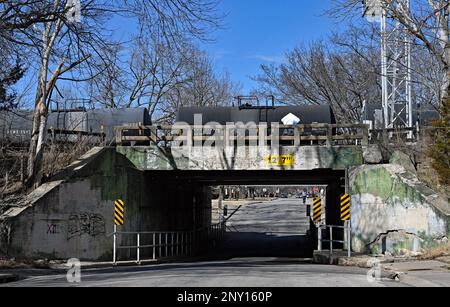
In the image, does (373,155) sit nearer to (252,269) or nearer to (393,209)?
(393,209)

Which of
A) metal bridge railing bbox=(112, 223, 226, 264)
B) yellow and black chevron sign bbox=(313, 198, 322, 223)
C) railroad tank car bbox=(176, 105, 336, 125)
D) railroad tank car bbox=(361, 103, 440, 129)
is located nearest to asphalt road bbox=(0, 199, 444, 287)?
metal bridge railing bbox=(112, 223, 226, 264)

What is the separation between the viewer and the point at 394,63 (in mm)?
27906

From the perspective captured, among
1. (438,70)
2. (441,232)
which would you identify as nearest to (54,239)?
(441,232)

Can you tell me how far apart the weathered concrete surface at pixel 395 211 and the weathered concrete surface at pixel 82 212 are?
8876mm

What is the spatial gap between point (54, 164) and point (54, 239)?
16.2ft

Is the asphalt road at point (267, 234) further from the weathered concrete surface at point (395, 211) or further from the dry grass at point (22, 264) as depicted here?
the dry grass at point (22, 264)

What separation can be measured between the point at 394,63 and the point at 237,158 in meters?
10.0

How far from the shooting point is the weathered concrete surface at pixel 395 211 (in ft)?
61.4

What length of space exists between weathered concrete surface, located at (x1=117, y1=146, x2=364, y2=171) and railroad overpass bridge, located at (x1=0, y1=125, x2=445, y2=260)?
4 centimetres

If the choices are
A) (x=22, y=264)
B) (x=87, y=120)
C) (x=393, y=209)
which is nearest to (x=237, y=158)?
(x=393, y=209)

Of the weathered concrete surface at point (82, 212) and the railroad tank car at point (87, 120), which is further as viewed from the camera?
the railroad tank car at point (87, 120)

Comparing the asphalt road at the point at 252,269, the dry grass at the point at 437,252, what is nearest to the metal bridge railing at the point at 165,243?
the asphalt road at the point at 252,269

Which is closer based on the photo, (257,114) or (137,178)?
(137,178)
